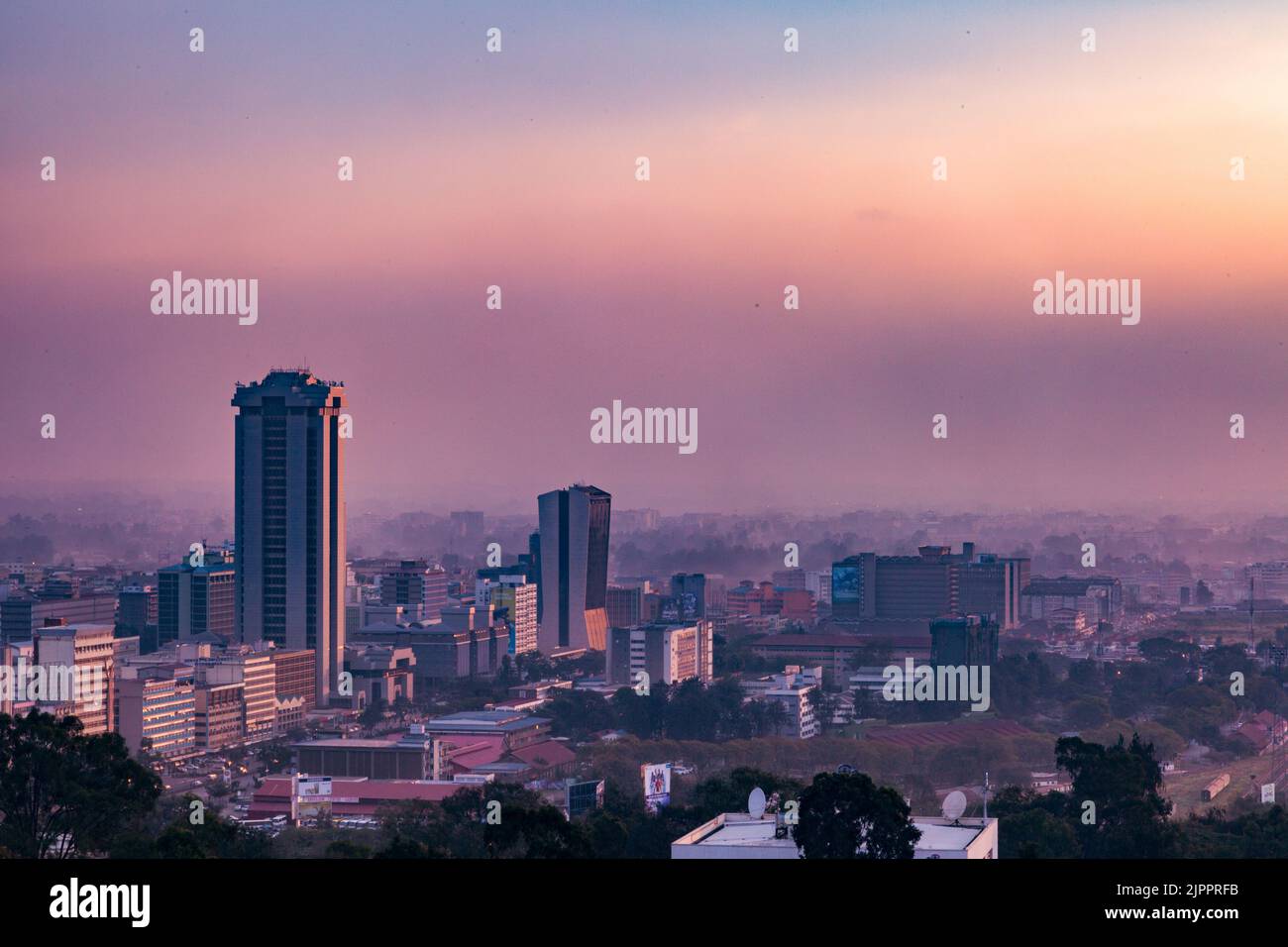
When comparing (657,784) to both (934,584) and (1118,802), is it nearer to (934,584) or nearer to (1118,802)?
(1118,802)

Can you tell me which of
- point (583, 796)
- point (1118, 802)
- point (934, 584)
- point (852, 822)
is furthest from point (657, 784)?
point (934, 584)

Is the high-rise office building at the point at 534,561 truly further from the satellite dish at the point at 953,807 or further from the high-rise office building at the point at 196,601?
the satellite dish at the point at 953,807

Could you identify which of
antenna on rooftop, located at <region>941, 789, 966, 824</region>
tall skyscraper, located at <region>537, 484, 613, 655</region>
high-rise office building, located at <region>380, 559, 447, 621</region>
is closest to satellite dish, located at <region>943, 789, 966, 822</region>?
antenna on rooftop, located at <region>941, 789, 966, 824</region>

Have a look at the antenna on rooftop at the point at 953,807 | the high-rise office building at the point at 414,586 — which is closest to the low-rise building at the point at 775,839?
the antenna on rooftop at the point at 953,807

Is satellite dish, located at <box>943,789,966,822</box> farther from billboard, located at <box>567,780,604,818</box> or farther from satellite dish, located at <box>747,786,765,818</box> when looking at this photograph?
billboard, located at <box>567,780,604,818</box>

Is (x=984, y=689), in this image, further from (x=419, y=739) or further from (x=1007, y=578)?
(x=419, y=739)

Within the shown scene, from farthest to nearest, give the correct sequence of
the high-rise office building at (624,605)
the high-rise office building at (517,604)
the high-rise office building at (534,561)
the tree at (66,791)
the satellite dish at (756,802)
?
the high-rise office building at (534,561) < the high-rise office building at (517,604) < the high-rise office building at (624,605) < the satellite dish at (756,802) < the tree at (66,791)

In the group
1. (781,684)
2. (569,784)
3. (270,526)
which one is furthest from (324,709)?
(569,784)

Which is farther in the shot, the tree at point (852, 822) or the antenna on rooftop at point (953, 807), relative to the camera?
the antenna on rooftop at point (953, 807)
